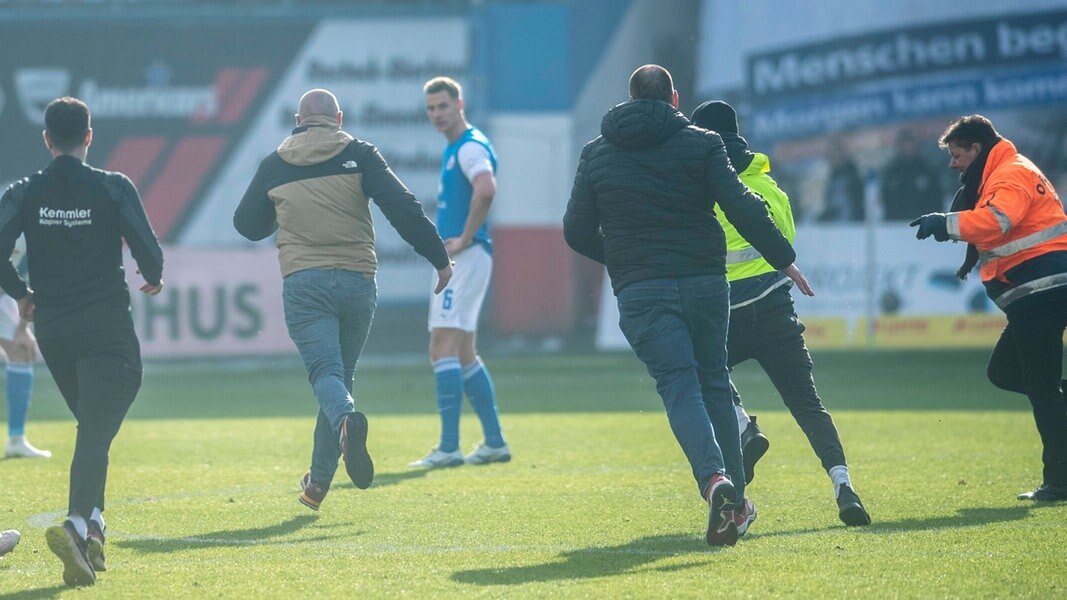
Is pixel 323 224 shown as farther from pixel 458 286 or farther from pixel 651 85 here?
pixel 458 286

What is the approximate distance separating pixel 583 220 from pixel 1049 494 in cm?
274

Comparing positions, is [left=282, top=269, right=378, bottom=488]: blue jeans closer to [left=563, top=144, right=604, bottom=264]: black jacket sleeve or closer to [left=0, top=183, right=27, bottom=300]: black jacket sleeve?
[left=563, top=144, right=604, bottom=264]: black jacket sleeve

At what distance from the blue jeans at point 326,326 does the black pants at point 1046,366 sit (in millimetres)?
3071

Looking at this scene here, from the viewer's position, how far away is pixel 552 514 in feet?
24.7

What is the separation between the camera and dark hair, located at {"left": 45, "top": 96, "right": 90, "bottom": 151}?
20.3 feet

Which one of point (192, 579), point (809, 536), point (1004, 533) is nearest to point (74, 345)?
point (192, 579)

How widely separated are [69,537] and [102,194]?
1.28m

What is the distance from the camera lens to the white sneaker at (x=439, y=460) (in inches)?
380

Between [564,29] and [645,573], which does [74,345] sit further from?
[564,29]

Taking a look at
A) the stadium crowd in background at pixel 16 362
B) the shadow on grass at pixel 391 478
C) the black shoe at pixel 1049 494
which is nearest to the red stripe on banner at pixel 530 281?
the stadium crowd in background at pixel 16 362

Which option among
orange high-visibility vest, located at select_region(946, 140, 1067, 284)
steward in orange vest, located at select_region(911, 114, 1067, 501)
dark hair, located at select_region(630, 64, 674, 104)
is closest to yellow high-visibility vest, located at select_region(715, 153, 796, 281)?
dark hair, located at select_region(630, 64, 674, 104)

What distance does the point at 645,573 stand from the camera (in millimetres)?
5965

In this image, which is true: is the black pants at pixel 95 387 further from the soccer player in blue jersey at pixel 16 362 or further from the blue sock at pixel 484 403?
the soccer player in blue jersey at pixel 16 362

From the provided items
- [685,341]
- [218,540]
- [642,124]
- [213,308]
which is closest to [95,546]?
[218,540]
